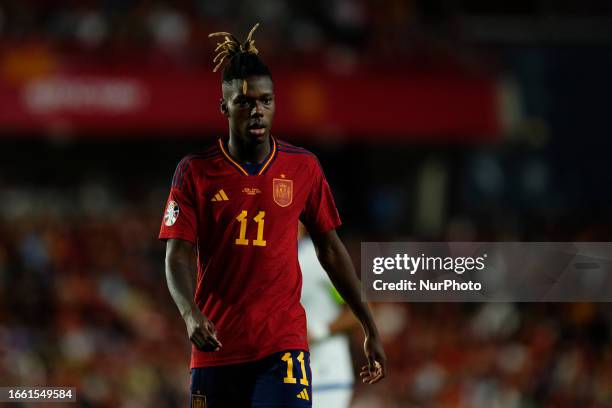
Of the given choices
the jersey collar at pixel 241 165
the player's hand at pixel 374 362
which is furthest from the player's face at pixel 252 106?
the player's hand at pixel 374 362

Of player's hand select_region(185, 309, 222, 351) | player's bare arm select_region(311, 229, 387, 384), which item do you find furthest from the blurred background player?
player's hand select_region(185, 309, 222, 351)

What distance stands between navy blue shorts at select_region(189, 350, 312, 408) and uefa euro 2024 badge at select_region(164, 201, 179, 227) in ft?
1.83

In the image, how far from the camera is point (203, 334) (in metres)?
4.04

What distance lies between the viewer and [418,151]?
68.0 ft

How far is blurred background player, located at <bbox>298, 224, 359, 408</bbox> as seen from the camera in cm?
636

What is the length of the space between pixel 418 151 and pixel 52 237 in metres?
8.16

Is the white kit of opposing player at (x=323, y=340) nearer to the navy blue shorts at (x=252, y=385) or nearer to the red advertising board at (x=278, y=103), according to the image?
the navy blue shorts at (x=252, y=385)

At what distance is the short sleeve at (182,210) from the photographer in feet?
14.5

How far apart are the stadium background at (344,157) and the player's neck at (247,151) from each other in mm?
6609

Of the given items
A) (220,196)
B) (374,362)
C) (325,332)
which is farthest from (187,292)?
(325,332)

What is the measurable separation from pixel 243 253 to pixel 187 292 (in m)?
0.28

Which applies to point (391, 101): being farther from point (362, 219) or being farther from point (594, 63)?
point (594, 63)

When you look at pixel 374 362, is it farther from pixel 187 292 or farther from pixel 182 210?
pixel 182 210


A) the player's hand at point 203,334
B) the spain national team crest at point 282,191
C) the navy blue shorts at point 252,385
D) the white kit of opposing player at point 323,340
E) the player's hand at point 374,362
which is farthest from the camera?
the white kit of opposing player at point 323,340
